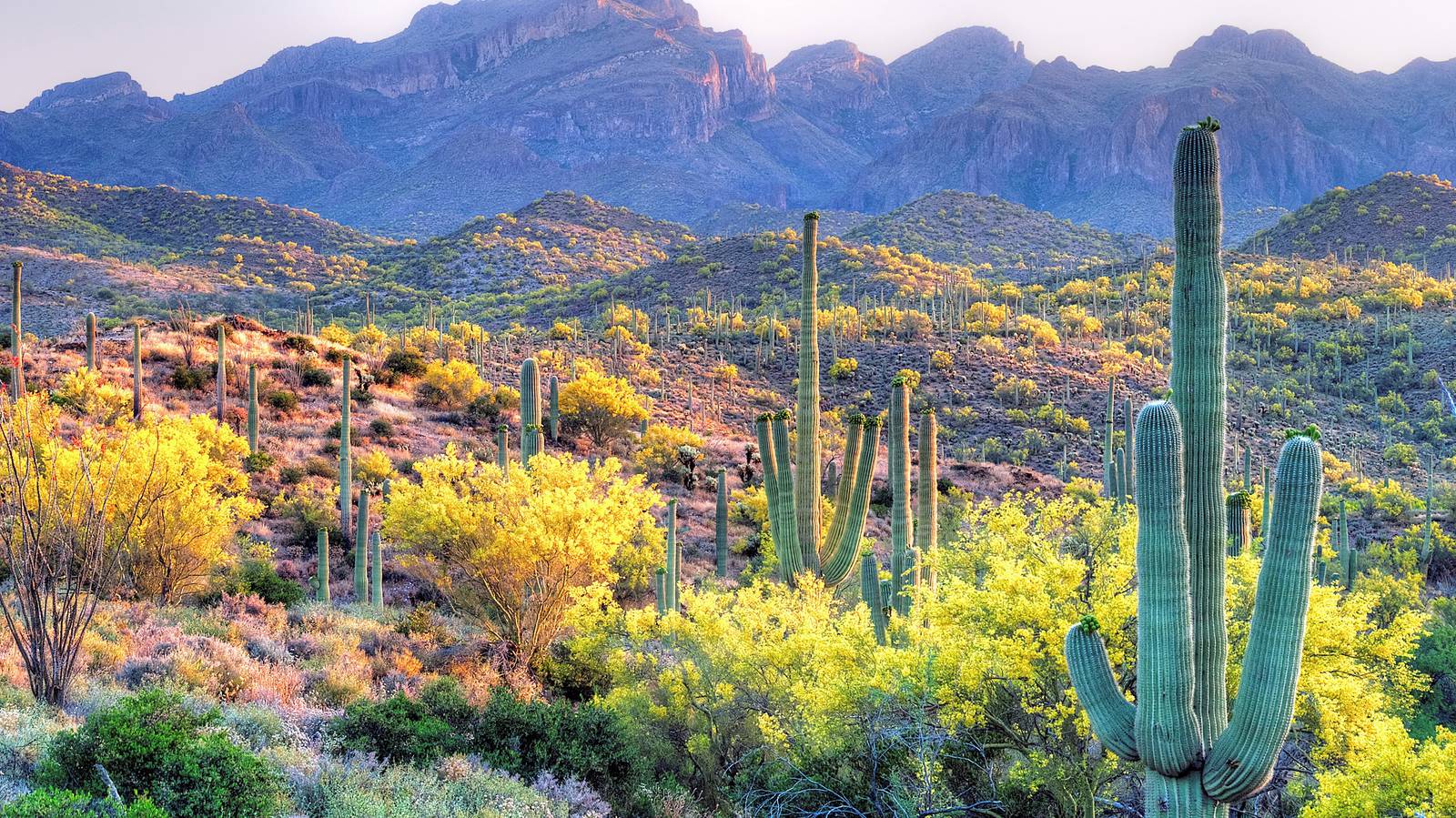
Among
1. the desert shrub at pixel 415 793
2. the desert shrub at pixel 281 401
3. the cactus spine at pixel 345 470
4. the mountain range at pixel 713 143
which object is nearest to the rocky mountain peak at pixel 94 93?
the mountain range at pixel 713 143

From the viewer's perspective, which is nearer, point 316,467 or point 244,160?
point 316,467

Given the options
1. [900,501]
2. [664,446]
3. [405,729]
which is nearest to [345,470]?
[405,729]

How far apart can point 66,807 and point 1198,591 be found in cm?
739

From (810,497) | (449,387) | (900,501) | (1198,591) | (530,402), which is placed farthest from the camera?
(449,387)

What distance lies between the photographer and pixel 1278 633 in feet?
20.6

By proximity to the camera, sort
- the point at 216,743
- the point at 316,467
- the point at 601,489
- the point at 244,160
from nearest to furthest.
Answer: the point at 216,743
the point at 601,489
the point at 316,467
the point at 244,160

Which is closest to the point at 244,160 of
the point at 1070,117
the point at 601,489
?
the point at 1070,117

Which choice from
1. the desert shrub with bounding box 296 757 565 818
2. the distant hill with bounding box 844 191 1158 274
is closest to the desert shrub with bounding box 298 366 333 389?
the desert shrub with bounding box 296 757 565 818

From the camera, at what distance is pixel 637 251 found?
80.8 metres

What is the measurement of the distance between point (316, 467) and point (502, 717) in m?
15.1

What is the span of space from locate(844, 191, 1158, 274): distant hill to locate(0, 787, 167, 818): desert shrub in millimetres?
71290

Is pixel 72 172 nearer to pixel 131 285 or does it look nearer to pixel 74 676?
pixel 131 285

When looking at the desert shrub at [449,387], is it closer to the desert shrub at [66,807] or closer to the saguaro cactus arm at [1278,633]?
the desert shrub at [66,807]

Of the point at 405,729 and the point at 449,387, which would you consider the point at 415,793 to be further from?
the point at 449,387
